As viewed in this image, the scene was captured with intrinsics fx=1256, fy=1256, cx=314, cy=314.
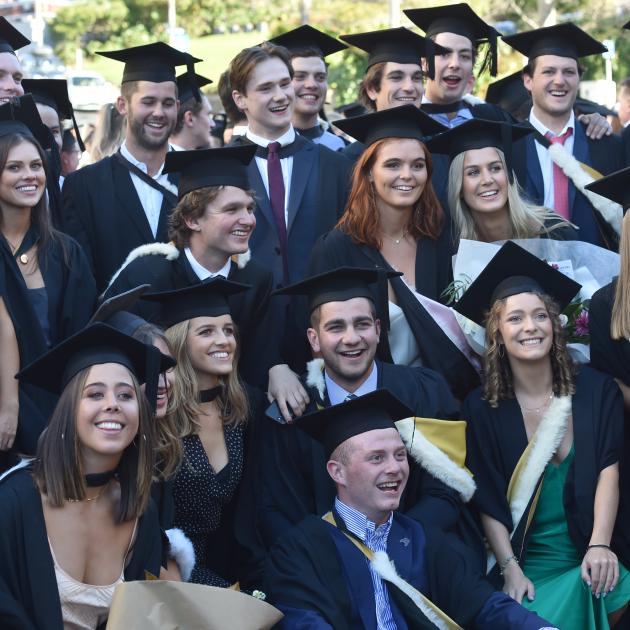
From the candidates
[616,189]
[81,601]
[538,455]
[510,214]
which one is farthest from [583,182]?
[81,601]

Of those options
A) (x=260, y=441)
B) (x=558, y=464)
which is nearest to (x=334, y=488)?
(x=260, y=441)

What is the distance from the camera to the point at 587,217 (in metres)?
7.13

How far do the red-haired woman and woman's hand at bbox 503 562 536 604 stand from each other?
1026 mm

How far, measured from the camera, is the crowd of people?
189 inches

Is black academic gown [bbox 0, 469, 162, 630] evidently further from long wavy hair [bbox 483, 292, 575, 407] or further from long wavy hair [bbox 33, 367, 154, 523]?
long wavy hair [bbox 483, 292, 575, 407]

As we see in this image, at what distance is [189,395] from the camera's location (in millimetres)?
5691

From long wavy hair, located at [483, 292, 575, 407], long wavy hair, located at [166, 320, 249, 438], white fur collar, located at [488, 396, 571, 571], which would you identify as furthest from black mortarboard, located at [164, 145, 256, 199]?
white fur collar, located at [488, 396, 571, 571]

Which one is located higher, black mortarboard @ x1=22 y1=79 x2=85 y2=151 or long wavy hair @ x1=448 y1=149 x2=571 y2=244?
black mortarboard @ x1=22 y1=79 x2=85 y2=151

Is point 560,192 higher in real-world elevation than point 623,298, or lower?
higher

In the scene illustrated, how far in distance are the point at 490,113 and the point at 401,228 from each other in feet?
5.53

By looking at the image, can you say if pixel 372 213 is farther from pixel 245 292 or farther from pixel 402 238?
pixel 245 292

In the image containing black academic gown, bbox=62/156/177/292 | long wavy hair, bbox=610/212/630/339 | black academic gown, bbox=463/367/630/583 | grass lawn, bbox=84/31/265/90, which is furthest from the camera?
grass lawn, bbox=84/31/265/90

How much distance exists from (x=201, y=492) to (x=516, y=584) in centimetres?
144

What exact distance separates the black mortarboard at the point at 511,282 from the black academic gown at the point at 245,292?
3.24 feet
